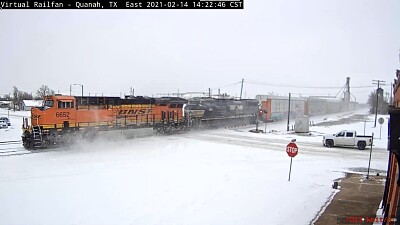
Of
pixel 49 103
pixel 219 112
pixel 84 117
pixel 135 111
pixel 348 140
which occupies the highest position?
pixel 49 103

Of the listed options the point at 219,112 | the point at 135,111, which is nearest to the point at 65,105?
the point at 135,111

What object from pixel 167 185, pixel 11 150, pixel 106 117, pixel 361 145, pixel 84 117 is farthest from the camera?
pixel 106 117

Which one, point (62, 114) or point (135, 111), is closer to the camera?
point (62, 114)

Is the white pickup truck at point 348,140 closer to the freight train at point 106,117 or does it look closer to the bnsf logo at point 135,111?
the freight train at point 106,117

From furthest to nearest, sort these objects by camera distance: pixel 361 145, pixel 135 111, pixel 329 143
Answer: pixel 135 111
pixel 329 143
pixel 361 145

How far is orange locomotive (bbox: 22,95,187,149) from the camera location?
2255 cm

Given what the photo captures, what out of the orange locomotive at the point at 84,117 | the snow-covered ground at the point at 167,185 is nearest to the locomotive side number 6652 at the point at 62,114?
the orange locomotive at the point at 84,117

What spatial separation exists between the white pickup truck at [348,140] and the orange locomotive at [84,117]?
1572cm

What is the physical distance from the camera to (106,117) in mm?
27094

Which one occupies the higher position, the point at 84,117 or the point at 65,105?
the point at 65,105

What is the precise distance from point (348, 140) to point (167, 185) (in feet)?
62.7

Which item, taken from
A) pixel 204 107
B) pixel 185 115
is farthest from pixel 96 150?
pixel 204 107

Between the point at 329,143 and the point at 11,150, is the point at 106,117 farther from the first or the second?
the point at 329,143

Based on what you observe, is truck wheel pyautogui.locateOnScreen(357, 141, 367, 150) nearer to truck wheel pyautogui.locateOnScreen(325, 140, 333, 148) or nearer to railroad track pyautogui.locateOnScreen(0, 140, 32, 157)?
truck wheel pyautogui.locateOnScreen(325, 140, 333, 148)
